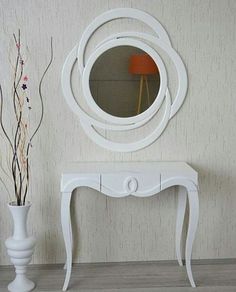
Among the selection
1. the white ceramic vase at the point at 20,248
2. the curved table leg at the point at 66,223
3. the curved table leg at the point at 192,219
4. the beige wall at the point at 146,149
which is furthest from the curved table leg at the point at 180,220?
the white ceramic vase at the point at 20,248

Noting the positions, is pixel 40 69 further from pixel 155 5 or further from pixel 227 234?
pixel 227 234

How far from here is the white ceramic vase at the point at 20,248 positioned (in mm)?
2623

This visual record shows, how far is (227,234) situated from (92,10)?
1900 mm

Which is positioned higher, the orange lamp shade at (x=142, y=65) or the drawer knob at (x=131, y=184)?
the orange lamp shade at (x=142, y=65)

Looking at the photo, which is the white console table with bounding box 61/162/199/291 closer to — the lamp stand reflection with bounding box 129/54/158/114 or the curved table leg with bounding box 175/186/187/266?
the curved table leg with bounding box 175/186/187/266

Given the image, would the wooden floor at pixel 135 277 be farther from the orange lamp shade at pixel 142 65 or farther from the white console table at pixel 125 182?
the orange lamp shade at pixel 142 65

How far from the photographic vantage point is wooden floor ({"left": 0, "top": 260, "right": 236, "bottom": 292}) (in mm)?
2707

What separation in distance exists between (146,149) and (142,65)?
1.95 ft

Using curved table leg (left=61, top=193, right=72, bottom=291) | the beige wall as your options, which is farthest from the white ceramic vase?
the beige wall

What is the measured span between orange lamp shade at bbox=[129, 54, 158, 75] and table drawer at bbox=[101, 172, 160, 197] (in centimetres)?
77

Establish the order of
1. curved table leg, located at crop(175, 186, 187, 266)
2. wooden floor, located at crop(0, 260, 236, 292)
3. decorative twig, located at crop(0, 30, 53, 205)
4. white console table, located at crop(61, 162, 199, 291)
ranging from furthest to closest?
curved table leg, located at crop(175, 186, 187, 266), decorative twig, located at crop(0, 30, 53, 205), wooden floor, located at crop(0, 260, 236, 292), white console table, located at crop(61, 162, 199, 291)

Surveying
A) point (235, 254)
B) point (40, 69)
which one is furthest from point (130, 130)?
point (235, 254)

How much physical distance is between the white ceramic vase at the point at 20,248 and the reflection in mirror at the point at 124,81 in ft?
3.00

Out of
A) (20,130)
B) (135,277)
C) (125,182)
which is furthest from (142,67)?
(135,277)
